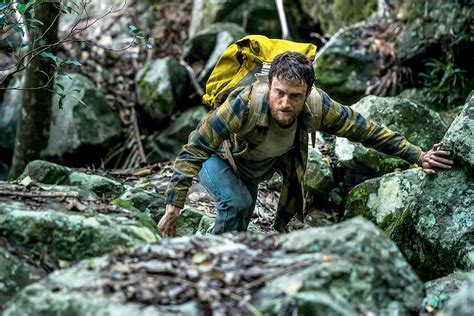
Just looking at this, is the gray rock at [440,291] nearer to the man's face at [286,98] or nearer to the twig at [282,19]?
the man's face at [286,98]

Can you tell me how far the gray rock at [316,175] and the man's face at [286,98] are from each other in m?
2.72

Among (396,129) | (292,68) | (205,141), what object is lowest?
(396,129)

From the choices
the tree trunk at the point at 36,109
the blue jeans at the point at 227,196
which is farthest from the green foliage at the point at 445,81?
the tree trunk at the point at 36,109

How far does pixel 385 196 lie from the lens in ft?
24.2

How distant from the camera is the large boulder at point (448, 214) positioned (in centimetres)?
578

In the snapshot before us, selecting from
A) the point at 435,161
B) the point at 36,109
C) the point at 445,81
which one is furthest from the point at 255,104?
the point at 445,81

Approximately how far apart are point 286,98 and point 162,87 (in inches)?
286

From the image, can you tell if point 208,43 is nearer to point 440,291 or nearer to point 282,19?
point 282,19

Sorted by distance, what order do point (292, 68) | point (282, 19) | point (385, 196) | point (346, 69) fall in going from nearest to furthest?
point (292, 68) < point (385, 196) < point (346, 69) < point (282, 19)

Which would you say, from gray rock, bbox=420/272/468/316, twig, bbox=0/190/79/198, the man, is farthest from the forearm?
twig, bbox=0/190/79/198

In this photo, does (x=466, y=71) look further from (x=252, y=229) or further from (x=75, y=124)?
(x=75, y=124)

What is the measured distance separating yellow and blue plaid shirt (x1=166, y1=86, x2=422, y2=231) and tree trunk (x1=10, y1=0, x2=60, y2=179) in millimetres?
3605

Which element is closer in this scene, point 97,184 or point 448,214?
point 448,214

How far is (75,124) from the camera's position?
11.6 m
